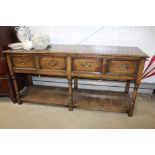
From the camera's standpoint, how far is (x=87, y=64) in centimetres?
161

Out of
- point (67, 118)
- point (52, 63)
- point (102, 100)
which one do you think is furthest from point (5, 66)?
point (102, 100)

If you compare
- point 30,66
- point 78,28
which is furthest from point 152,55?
point 30,66

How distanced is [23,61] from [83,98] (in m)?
1.00

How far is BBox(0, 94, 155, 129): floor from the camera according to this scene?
5.42 ft

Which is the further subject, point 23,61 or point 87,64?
point 23,61

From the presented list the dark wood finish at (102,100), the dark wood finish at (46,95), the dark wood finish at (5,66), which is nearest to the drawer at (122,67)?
the dark wood finish at (102,100)

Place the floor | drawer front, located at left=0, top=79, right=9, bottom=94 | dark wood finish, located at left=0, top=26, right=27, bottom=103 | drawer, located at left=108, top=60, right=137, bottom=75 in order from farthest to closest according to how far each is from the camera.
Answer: drawer front, located at left=0, top=79, right=9, bottom=94 → dark wood finish, located at left=0, top=26, right=27, bottom=103 → the floor → drawer, located at left=108, top=60, right=137, bottom=75

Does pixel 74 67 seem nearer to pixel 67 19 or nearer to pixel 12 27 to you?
pixel 67 19

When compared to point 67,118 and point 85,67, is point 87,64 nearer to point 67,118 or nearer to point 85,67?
point 85,67

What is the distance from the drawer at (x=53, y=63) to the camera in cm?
166

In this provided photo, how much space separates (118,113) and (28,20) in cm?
184

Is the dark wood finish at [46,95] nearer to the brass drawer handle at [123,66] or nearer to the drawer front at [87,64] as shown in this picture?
the drawer front at [87,64]

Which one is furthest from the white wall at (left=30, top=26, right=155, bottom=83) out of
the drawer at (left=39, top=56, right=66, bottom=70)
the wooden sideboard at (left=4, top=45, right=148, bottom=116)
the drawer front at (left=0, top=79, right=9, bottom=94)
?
the drawer front at (left=0, top=79, right=9, bottom=94)

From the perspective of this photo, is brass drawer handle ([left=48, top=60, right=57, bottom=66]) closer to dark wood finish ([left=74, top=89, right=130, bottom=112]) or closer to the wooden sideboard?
the wooden sideboard
